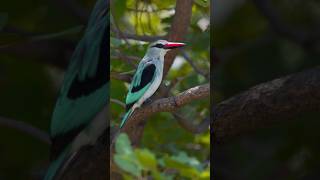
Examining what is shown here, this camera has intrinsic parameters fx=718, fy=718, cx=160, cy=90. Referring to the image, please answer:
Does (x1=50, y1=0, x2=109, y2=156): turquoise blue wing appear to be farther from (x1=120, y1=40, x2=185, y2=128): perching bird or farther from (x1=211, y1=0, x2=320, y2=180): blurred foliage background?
(x1=211, y1=0, x2=320, y2=180): blurred foliage background

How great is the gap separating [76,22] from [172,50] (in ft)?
0.76

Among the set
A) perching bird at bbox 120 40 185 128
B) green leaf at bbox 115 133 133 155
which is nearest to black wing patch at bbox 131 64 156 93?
perching bird at bbox 120 40 185 128

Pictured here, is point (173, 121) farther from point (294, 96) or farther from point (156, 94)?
point (294, 96)

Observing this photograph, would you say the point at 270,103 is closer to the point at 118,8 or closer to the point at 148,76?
the point at 148,76

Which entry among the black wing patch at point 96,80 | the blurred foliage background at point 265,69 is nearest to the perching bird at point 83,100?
the black wing patch at point 96,80

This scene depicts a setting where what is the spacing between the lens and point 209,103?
164cm

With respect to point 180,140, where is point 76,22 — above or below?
above

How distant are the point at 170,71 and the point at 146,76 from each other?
0.06 metres

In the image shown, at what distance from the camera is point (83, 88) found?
1681 millimetres

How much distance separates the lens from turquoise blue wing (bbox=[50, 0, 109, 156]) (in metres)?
1.66

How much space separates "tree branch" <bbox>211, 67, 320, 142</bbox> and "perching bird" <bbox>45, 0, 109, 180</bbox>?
10.9 inches

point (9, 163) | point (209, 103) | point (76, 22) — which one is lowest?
point (9, 163)

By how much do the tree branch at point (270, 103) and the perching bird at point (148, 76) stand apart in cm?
16

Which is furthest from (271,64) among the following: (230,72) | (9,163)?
(9,163)
